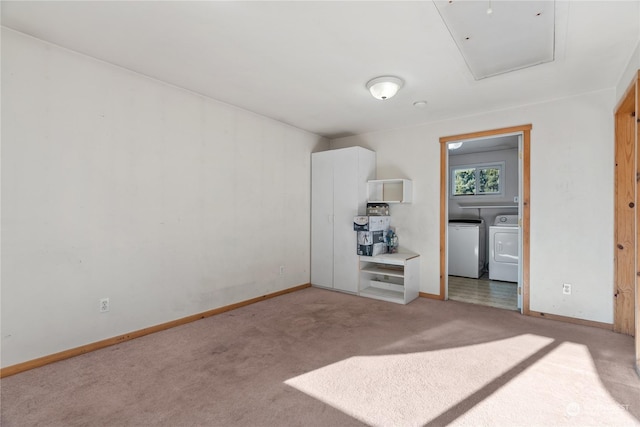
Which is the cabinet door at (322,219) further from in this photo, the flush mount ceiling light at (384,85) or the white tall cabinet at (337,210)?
the flush mount ceiling light at (384,85)

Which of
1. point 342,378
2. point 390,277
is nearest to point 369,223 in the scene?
point 390,277

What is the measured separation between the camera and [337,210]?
14.3ft

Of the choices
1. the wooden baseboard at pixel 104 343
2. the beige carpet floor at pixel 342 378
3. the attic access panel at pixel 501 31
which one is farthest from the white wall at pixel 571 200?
the wooden baseboard at pixel 104 343

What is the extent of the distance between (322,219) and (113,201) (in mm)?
2633

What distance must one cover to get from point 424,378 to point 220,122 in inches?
121

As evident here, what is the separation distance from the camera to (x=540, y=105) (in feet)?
10.8

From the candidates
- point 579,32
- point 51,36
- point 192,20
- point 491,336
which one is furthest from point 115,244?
point 579,32

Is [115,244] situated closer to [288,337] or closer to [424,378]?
[288,337]

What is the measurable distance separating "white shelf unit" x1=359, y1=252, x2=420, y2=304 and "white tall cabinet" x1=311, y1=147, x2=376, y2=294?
20 centimetres

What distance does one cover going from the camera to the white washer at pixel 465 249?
512cm

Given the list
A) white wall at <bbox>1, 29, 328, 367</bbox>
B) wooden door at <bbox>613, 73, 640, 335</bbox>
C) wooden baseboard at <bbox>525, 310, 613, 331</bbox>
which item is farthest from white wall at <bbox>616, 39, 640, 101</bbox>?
white wall at <bbox>1, 29, 328, 367</bbox>

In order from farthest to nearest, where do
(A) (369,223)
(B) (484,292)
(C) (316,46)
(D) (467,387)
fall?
1. (B) (484,292)
2. (A) (369,223)
3. (C) (316,46)
4. (D) (467,387)

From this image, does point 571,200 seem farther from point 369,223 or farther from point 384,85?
point 384,85

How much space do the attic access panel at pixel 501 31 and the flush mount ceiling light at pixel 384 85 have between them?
0.59 m
